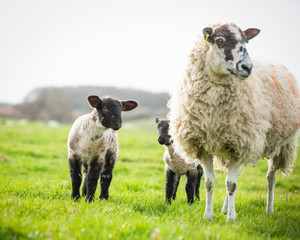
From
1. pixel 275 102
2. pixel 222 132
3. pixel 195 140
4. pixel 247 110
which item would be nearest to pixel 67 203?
pixel 195 140

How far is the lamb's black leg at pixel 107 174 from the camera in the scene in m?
5.96

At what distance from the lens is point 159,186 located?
316 inches

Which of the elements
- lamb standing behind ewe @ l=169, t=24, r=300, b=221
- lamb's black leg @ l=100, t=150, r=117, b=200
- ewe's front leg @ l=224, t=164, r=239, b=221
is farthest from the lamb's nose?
lamb's black leg @ l=100, t=150, r=117, b=200

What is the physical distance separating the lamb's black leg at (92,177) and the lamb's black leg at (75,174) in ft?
0.87

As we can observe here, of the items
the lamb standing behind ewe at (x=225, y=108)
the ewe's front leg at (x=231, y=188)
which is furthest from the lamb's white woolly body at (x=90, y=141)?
the ewe's front leg at (x=231, y=188)

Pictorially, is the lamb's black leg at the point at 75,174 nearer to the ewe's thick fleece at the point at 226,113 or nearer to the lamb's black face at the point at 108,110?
the lamb's black face at the point at 108,110

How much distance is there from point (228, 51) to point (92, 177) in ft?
11.3

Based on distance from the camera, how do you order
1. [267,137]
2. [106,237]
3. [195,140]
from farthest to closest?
1. [267,137]
2. [195,140]
3. [106,237]

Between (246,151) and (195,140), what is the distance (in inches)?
32.5

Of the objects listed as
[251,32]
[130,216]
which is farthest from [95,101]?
[251,32]

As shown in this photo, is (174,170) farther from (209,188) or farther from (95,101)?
(95,101)

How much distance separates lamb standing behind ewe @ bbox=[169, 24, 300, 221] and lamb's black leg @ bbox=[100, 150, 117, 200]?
196 cm

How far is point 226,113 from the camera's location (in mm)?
4352

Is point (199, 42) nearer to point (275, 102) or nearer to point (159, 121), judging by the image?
point (275, 102)
